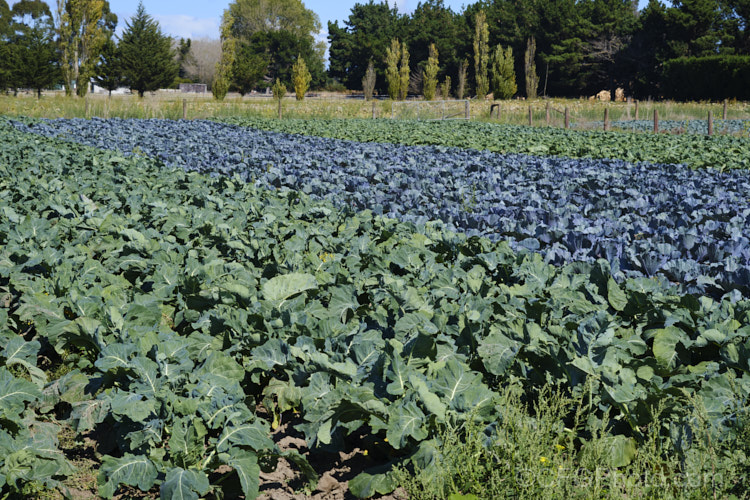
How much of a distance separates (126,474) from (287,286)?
1.78 m

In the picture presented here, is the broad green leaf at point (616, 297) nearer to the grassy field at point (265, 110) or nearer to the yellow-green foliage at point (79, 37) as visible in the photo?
the grassy field at point (265, 110)

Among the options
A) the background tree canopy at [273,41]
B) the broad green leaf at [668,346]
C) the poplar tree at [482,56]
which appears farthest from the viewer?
the background tree canopy at [273,41]

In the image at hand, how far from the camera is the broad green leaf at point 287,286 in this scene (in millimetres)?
4234

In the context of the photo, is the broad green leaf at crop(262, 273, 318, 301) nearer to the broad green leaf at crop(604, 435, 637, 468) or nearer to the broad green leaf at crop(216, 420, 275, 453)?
the broad green leaf at crop(216, 420, 275, 453)

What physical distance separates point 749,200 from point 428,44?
66792mm

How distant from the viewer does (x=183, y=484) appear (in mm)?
2592

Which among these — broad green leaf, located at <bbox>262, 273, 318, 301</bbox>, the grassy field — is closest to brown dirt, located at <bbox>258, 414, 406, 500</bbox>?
broad green leaf, located at <bbox>262, 273, 318, 301</bbox>

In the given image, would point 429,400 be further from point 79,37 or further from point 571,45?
point 571,45

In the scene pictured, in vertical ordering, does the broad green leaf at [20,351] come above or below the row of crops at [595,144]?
below

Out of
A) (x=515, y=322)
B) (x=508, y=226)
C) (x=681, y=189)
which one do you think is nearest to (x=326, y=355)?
(x=515, y=322)

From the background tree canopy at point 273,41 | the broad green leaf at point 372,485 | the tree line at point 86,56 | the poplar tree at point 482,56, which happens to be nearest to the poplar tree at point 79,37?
the tree line at point 86,56

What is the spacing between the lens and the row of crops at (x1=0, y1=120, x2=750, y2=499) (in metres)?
2.85

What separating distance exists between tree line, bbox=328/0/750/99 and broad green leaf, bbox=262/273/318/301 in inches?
1785

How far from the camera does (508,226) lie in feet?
21.2
